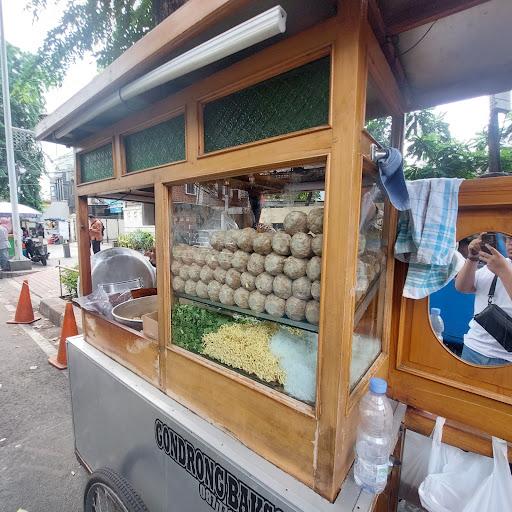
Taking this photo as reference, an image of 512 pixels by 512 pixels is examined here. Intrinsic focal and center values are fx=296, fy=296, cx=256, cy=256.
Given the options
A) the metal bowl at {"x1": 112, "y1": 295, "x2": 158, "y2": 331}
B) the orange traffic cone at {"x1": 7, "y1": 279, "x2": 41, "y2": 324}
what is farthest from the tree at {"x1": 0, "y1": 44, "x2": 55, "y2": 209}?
the metal bowl at {"x1": 112, "y1": 295, "x2": 158, "y2": 331}

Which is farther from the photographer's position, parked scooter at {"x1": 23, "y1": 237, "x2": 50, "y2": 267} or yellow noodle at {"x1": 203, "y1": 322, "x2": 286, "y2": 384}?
parked scooter at {"x1": 23, "y1": 237, "x2": 50, "y2": 267}

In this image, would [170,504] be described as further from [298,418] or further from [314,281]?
[314,281]

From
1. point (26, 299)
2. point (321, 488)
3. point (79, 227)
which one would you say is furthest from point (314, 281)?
point (26, 299)

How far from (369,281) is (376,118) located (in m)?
1.02

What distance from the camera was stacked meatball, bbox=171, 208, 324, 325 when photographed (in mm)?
1440

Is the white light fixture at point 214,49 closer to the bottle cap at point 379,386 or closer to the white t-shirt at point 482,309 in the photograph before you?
the bottle cap at point 379,386

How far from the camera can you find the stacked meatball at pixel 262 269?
144cm

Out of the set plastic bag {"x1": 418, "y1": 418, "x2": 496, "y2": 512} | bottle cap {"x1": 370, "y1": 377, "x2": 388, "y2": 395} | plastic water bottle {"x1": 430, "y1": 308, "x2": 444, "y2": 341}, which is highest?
plastic water bottle {"x1": 430, "y1": 308, "x2": 444, "y2": 341}

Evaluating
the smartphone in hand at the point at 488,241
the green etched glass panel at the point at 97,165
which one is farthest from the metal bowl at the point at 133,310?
the smartphone in hand at the point at 488,241

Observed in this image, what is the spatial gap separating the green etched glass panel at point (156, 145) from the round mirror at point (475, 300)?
66.0 inches

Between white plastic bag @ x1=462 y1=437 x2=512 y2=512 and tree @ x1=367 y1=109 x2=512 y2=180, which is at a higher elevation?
tree @ x1=367 y1=109 x2=512 y2=180

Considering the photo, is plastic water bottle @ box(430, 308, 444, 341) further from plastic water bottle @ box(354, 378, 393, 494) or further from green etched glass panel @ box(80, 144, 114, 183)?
green etched glass panel @ box(80, 144, 114, 183)

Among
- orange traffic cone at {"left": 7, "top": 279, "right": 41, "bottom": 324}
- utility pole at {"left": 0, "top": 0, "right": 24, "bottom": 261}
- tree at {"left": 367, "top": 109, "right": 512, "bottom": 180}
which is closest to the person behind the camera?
tree at {"left": 367, "top": 109, "right": 512, "bottom": 180}

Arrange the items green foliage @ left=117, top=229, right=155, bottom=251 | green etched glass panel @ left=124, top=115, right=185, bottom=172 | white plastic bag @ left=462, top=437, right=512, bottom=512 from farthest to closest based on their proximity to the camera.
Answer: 1. green foliage @ left=117, top=229, right=155, bottom=251
2. green etched glass panel @ left=124, top=115, right=185, bottom=172
3. white plastic bag @ left=462, top=437, right=512, bottom=512
